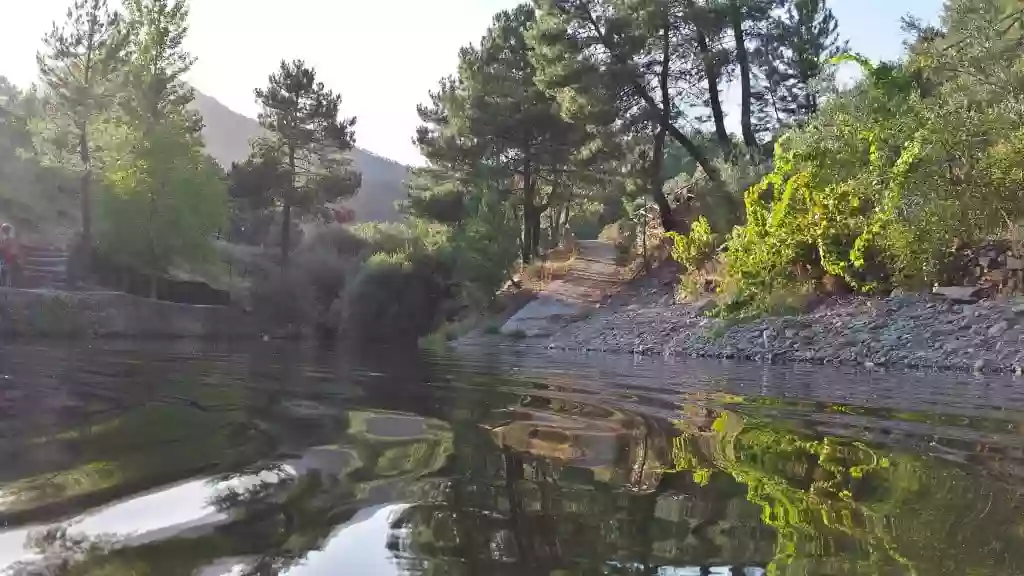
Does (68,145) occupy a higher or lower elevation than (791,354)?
higher

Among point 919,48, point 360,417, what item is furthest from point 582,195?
point 360,417

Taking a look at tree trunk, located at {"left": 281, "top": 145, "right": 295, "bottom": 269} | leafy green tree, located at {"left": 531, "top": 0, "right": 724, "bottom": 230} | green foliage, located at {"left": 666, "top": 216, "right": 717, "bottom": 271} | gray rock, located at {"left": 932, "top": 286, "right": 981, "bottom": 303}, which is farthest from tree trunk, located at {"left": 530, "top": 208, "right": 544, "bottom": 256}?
gray rock, located at {"left": 932, "top": 286, "right": 981, "bottom": 303}

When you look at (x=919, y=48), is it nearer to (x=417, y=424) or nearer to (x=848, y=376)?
(x=848, y=376)

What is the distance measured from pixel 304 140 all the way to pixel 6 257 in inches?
506

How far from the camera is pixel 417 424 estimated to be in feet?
10.7

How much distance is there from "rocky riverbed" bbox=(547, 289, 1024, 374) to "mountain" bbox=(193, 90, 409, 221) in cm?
6057

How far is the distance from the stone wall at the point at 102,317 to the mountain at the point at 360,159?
51.6 metres

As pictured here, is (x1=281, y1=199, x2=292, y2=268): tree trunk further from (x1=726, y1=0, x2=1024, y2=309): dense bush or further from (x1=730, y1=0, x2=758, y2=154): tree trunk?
(x1=726, y1=0, x2=1024, y2=309): dense bush

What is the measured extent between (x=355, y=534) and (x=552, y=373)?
18.5 ft

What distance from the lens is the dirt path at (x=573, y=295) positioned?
58.4 feet

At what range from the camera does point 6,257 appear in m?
17.2

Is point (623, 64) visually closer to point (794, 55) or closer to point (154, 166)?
point (794, 55)

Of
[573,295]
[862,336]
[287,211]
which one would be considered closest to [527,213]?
[573,295]

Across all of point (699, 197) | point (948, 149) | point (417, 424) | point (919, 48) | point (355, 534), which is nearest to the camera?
point (355, 534)
